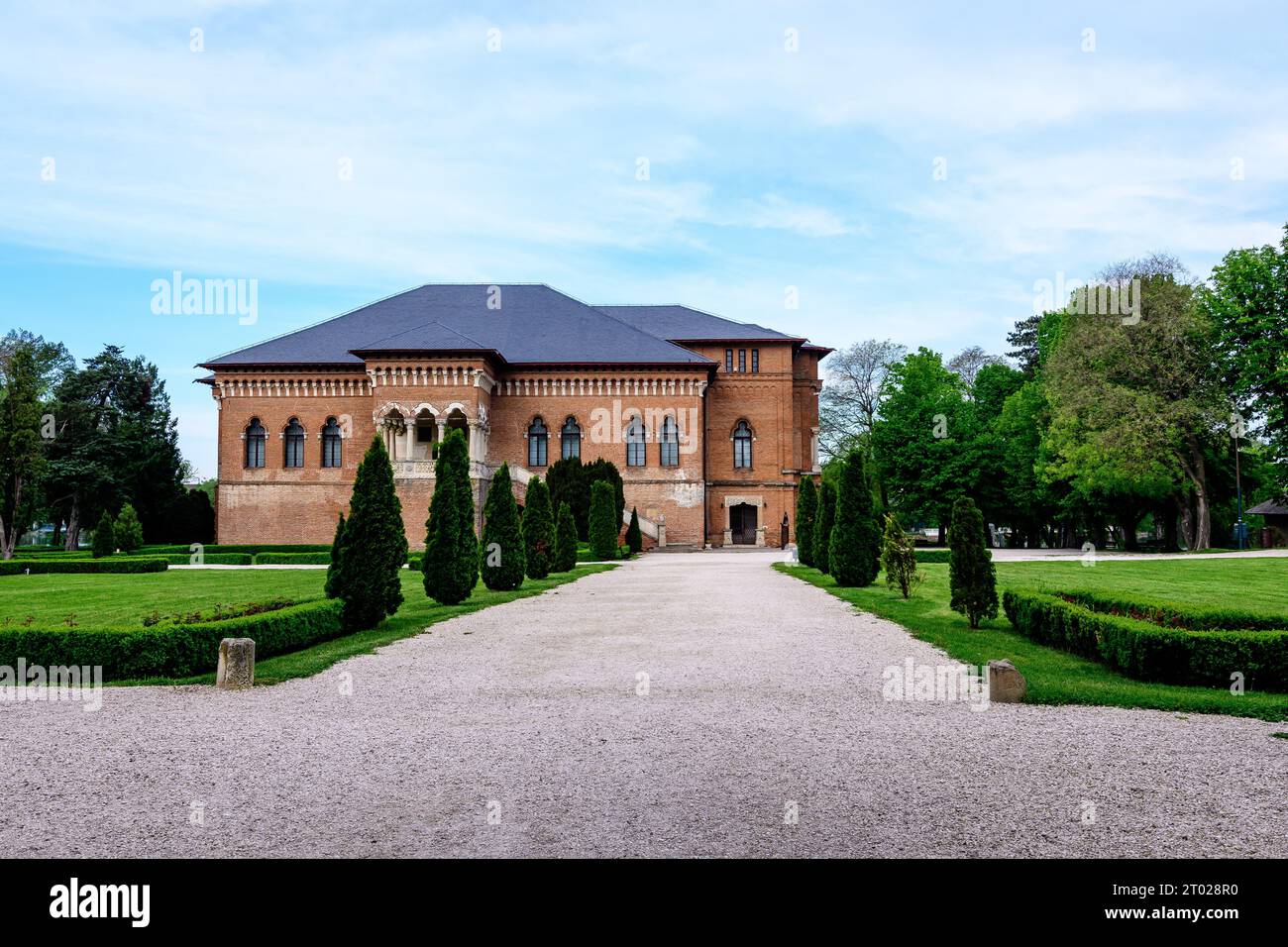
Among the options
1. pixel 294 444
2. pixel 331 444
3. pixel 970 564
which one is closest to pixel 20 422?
pixel 294 444

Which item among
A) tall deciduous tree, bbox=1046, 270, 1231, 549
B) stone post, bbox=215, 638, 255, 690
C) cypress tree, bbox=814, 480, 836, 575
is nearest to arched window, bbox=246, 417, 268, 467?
cypress tree, bbox=814, 480, 836, 575

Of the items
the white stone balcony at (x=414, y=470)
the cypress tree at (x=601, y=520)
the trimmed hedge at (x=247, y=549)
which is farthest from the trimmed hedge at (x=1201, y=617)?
the white stone balcony at (x=414, y=470)

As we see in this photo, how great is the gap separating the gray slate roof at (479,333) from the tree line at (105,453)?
1016 centimetres

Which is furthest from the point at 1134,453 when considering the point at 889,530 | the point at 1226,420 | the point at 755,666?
the point at 755,666

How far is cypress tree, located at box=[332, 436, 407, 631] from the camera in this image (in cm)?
1422

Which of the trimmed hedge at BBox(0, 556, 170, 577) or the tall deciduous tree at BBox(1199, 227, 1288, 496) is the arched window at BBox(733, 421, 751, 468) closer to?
the tall deciduous tree at BBox(1199, 227, 1288, 496)

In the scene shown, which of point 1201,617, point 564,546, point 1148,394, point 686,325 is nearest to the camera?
point 1201,617

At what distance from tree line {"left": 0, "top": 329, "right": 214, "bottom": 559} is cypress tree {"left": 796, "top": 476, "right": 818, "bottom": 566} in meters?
34.4

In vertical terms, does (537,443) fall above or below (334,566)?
above

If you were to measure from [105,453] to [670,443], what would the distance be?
35.6 m

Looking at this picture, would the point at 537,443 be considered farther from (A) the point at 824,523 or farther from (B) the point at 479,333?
(A) the point at 824,523

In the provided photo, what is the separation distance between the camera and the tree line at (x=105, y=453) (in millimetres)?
49625

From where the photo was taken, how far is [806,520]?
31156 millimetres
